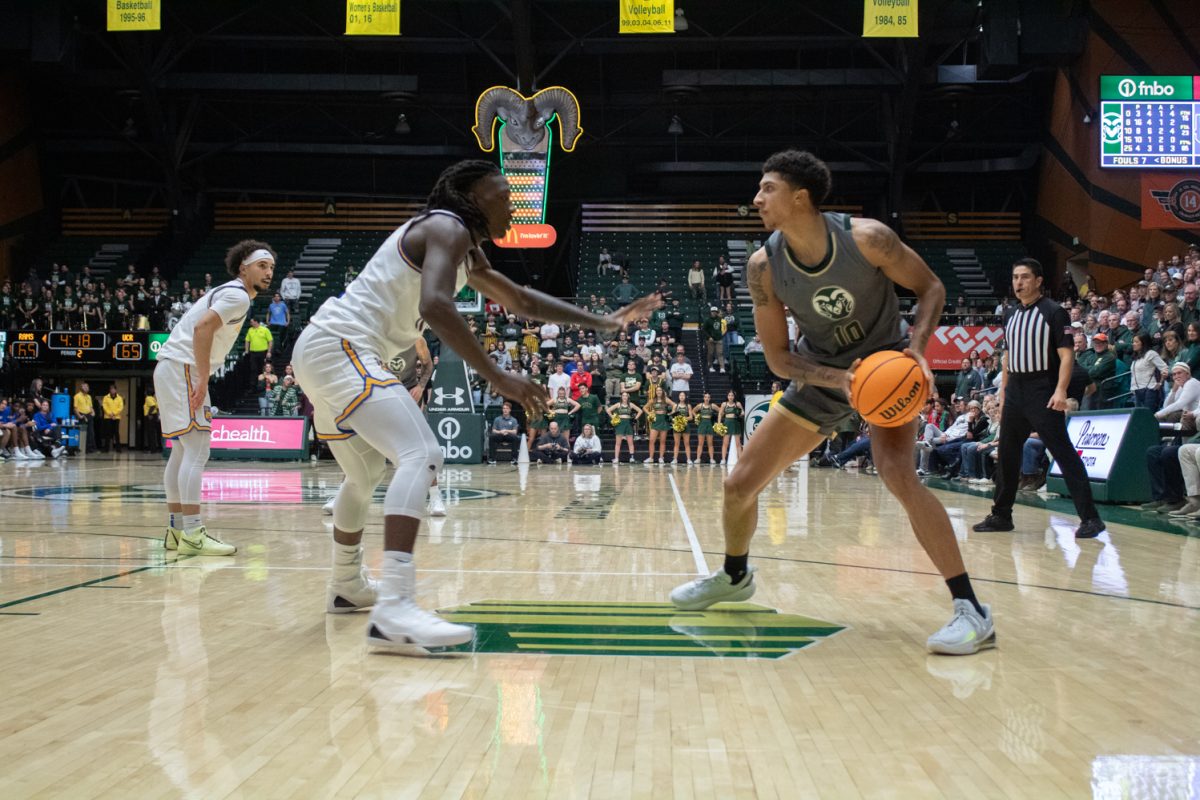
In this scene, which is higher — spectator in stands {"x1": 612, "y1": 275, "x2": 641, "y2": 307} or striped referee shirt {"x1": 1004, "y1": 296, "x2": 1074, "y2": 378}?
spectator in stands {"x1": 612, "y1": 275, "x2": 641, "y2": 307}

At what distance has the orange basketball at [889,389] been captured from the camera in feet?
12.1

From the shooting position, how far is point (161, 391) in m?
6.51

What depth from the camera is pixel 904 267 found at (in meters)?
3.88

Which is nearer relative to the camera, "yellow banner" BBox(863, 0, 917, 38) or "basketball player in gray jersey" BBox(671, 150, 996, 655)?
"basketball player in gray jersey" BBox(671, 150, 996, 655)

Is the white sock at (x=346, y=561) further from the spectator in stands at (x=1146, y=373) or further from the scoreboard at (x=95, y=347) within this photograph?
the scoreboard at (x=95, y=347)

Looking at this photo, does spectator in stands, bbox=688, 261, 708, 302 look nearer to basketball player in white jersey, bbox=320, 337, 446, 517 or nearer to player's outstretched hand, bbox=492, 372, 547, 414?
basketball player in white jersey, bbox=320, 337, 446, 517

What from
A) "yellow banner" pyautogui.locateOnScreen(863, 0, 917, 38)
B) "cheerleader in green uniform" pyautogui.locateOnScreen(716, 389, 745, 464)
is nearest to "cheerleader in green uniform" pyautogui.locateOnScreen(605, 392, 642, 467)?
"cheerleader in green uniform" pyautogui.locateOnScreen(716, 389, 745, 464)

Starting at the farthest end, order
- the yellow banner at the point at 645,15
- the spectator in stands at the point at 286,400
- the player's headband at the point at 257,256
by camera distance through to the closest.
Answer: the spectator in stands at the point at 286,400 < the yellow banner at the point at 645,15 < the player's headband at the point at 257,256

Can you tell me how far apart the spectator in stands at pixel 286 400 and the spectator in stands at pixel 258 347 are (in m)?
2.31

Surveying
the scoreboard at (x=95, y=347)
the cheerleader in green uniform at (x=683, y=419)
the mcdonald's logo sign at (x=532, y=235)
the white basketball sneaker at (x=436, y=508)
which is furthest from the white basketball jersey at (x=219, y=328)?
the mcdonald's logo sign at (x=532, y=235)

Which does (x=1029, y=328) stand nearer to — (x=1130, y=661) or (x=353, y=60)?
(x=1130, y=661)

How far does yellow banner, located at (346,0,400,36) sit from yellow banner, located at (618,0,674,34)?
4563mm

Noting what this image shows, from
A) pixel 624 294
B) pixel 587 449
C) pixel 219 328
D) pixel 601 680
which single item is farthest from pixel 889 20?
pixel 601 680

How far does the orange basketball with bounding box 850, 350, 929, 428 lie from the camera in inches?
145
